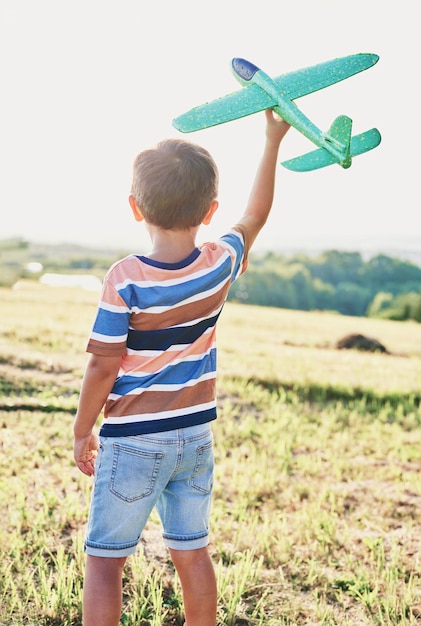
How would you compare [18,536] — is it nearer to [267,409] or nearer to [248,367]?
[267,409]

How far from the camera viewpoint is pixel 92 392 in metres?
1.99

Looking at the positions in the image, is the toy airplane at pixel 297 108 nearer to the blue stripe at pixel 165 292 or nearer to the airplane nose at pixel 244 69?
the airplane nose at pixel 244 69

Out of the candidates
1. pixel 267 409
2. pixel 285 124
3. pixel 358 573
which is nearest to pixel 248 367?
pixel 267 409

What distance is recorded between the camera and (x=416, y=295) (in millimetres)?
25531

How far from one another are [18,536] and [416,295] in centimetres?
2403

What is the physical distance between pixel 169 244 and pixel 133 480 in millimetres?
682

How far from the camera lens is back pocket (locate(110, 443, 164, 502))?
6.52ft

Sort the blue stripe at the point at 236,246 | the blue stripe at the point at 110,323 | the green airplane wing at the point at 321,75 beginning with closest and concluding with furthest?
1. the blue stripe at the point at 110,323
2. the blue stripe at the point at 236,246
3. the green airplane wing at the point at 321,75

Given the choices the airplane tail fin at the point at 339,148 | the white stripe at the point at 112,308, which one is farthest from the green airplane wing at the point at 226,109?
the white stripe at the point at 112,308

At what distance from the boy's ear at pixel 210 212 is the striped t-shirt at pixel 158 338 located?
9cm

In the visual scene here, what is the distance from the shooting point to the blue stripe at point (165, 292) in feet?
6.40

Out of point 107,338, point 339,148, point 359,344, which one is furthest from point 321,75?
point 359,344

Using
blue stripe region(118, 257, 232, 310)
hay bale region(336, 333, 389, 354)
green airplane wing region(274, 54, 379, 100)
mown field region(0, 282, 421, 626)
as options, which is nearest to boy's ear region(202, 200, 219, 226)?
blue stripe region(118, 257, 232, 310)

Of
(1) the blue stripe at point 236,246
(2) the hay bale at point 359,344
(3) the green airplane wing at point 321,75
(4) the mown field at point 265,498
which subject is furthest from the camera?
(2) the hay bale at point 359,344
